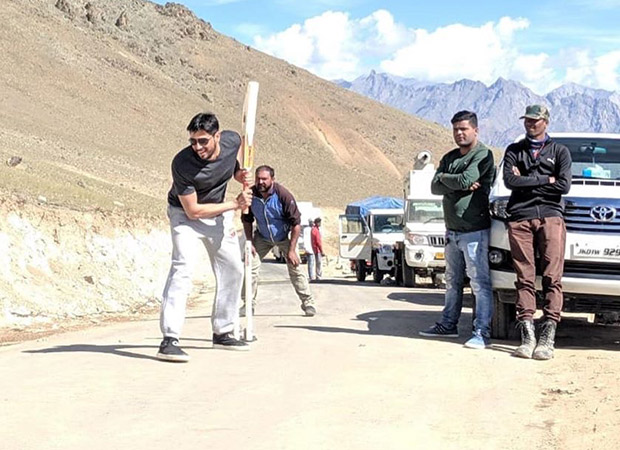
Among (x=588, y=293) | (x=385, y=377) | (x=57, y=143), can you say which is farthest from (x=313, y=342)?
(x=57, y=143)

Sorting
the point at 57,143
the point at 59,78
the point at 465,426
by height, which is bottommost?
the point at 465,426

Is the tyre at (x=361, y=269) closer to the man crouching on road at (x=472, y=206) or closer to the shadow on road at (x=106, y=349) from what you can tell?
the man crouching on road at (x=472, y=206)

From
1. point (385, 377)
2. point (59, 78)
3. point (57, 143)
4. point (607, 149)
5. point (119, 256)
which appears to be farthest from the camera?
point (59, 78)

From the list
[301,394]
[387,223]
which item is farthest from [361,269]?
[301,394]

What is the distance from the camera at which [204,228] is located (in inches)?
316

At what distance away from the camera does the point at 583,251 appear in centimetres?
882

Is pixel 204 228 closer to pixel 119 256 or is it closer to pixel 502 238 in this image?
pixel 502 238

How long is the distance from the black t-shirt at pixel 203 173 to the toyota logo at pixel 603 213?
3491mm

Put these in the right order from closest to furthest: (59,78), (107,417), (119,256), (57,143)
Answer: (107,417), (119,256), (57,143), (59,78)

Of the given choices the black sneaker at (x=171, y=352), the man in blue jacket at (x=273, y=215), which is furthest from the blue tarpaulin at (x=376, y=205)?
the black sneaker at (x=171, y=352)

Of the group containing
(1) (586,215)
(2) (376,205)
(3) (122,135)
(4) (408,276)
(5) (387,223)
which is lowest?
(4) (408,276)

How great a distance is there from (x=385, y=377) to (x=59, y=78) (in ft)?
225

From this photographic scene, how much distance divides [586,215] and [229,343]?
360 cm

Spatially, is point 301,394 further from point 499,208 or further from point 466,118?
point 466,118
